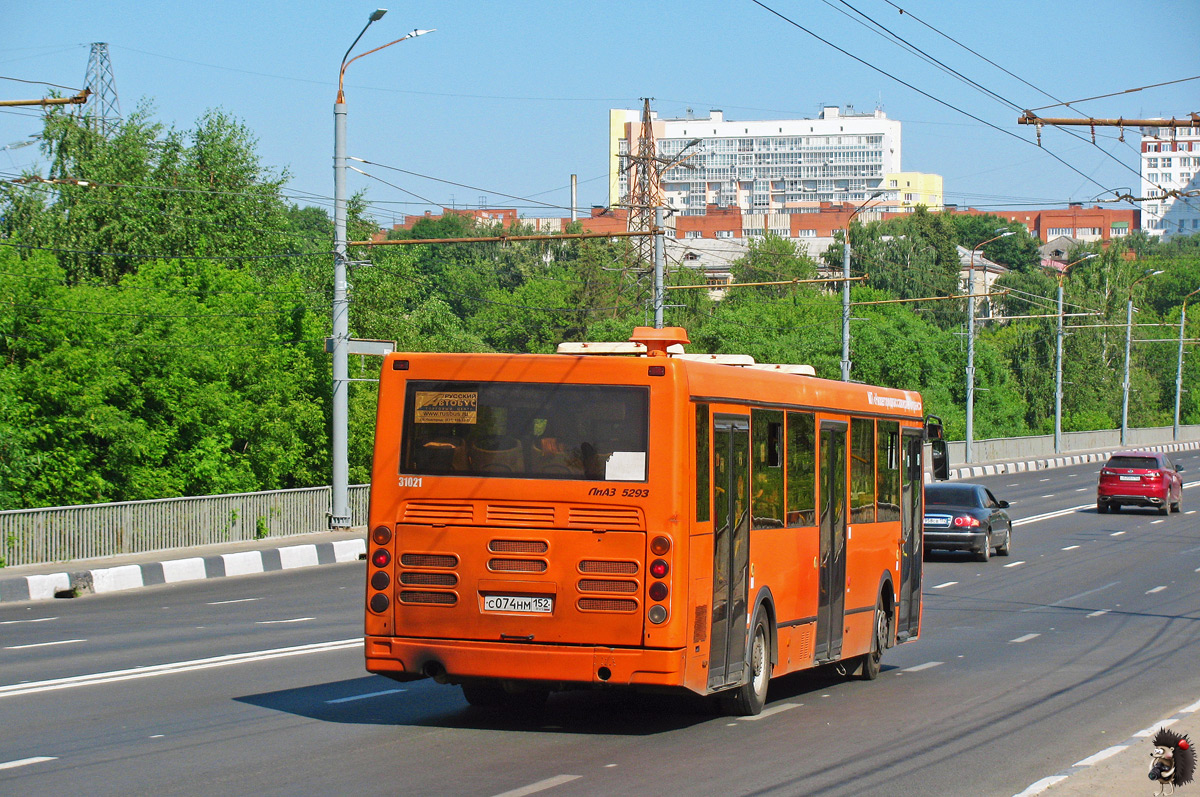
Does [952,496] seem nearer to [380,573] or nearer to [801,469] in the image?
[801,469]

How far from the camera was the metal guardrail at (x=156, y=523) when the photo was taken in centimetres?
2083

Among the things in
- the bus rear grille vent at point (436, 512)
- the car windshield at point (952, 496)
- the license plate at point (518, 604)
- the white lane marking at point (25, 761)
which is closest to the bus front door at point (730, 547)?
the license plate at point (518, 604)

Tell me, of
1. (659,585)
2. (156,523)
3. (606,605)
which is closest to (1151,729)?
(659,585)

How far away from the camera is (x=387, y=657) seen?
945 centimetres

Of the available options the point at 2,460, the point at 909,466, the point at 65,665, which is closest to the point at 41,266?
the point at 2,460

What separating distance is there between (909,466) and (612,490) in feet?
20.3

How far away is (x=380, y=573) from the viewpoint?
31.3 ft

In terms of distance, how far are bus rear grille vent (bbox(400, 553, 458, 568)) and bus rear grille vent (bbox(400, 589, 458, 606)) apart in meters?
0.18

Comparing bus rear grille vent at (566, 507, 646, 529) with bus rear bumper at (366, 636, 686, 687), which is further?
bus rear grille vent at (566, 507, 646, 529)

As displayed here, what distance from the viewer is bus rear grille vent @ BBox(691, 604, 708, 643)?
363 inches

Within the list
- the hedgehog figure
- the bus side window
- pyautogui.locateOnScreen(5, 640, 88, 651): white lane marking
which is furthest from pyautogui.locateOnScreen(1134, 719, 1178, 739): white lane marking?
pyautogui.locateOnScreen(5, 640, 88, 651): white lane marking

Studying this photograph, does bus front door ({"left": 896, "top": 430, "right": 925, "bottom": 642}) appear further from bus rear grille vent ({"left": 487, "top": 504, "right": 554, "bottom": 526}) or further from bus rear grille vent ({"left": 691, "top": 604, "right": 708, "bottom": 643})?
bus rear grille vent ({"left": 487, "top": 504, "right": 554, "bottom": 526})

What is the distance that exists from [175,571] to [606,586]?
14.4m

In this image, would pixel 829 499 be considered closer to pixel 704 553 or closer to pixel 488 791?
pixel 704 553
